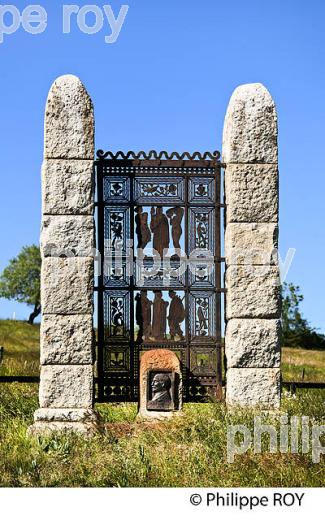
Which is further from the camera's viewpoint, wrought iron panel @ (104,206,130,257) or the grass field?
wrought iron panel @ (104,206,130,257)

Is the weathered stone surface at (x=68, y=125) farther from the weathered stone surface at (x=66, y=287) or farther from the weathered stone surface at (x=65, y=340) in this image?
the weathered stone surface at (x=65, y=340)

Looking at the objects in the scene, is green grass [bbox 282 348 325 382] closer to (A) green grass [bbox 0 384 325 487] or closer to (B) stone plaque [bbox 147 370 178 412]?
(B) stone plaque [bbox 147 370 178 412]

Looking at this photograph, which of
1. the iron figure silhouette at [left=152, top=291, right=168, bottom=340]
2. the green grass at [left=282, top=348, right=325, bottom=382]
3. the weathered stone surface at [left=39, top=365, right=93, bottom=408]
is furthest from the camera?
the green grass at [left=282, top=348, right=325, bottom=382]

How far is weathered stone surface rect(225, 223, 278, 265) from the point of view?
10062 millimetres

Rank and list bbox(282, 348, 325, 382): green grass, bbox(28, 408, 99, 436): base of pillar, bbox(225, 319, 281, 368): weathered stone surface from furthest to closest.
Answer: bbox(282, 348, 325, 382): green grass → bbox(225, 319, 281, 368): weathered stone surface → bbox(28, 408, 99, 436): base of pillar

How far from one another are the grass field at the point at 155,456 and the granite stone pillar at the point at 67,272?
0.49m

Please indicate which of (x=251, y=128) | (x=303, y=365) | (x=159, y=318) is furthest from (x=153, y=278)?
(x=303, y=365)

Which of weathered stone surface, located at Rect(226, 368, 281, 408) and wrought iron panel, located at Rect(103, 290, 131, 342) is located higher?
wrought iron panel, located at Rect(103, 290, 131, 342)

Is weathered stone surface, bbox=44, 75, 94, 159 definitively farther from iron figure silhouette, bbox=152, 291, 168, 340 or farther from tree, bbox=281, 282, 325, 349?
tree, bbox=281, 282, 325, 349

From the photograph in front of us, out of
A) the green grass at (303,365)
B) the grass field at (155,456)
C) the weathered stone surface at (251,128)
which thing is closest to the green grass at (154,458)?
the grass field at (155,456)

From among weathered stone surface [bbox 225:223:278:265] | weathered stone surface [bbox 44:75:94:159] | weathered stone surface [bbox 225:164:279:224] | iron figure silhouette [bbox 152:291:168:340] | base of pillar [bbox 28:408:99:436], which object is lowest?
base of pillar [bbox 28:408:99:436]

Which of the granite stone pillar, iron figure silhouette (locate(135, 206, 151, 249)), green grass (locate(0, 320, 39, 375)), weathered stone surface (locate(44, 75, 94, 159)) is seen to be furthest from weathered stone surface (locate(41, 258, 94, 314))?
green grass (locate(0, 320, 39, 375))

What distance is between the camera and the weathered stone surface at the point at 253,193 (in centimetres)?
1009

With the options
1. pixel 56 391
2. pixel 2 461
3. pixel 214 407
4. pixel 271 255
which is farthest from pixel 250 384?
pixel 2 461
